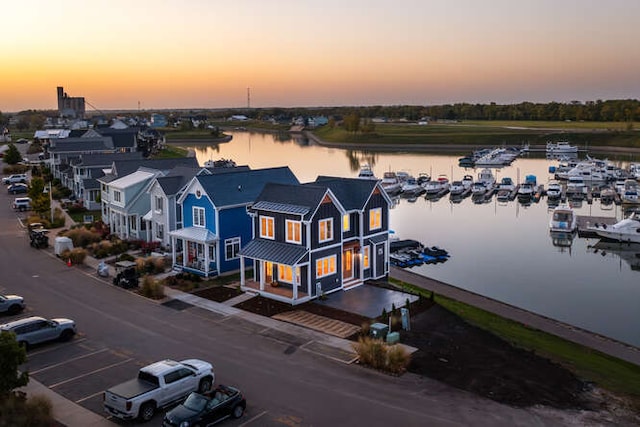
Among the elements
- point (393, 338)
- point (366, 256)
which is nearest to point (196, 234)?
point (366, 256)

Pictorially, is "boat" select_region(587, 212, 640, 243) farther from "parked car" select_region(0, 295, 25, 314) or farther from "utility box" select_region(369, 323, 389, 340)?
"parked car" select_region(0, 295, 25, 314)

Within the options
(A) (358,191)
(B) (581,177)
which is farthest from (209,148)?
(A) (358,191)

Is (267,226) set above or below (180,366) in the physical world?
above

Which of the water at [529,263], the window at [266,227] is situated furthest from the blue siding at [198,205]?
the water at [529,263]

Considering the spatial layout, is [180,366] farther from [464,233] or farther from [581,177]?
[581,177]

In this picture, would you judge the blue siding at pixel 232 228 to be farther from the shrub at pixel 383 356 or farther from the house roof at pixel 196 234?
the shrub at pixel 383 356

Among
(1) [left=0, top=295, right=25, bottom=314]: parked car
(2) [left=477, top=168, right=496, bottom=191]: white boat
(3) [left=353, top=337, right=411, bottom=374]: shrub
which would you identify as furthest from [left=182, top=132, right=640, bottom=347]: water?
(1) [left=0, top=295, right=25, bottom=314]: parked car
